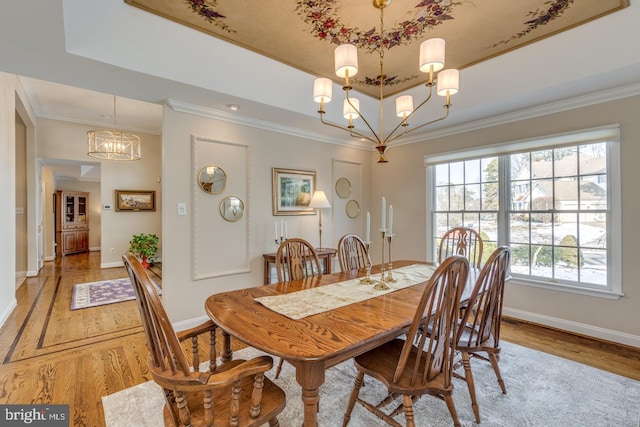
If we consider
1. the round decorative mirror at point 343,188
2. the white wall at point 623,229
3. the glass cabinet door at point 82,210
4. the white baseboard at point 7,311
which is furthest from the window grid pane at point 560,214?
the glass cabinet door at point 82,210

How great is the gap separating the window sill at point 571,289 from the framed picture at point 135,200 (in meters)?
6.98

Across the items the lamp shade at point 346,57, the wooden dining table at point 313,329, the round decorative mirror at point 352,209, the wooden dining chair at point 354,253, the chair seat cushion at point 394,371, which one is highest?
the lamp shade at point 346,57

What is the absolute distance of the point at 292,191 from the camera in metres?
3.98

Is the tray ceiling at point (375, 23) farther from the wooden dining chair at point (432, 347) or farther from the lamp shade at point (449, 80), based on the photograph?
the wooden dining chair at point (432, 347)

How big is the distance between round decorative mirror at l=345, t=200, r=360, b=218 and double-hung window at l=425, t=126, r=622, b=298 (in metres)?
1.39

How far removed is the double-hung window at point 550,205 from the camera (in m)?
2.83

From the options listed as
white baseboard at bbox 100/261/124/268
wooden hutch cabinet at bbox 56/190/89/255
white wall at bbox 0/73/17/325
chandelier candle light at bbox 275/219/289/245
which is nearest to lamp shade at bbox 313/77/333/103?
chandelier candle light at bbox 275/219/289/245

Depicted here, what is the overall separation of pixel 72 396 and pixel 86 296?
2.84 m

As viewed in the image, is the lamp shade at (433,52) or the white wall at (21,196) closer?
the lamp shade at (433,52)

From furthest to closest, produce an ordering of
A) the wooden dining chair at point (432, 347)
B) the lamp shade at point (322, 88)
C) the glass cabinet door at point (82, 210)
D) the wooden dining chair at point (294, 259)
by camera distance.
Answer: the glass cabinet door at point (82, 210)
the wooden dining chair at point (294, 259)
the lamp shade at point (322, 88)
the wooden dining chair at point (432, 347)

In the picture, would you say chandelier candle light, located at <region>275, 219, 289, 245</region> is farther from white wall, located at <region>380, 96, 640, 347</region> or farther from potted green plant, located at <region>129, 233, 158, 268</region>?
potted green plant, located at <region>129, 233, 158, 268</region>

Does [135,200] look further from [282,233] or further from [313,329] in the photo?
[313,329]

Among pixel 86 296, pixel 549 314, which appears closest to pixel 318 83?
pixel 549 314

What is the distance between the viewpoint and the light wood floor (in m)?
2.01
